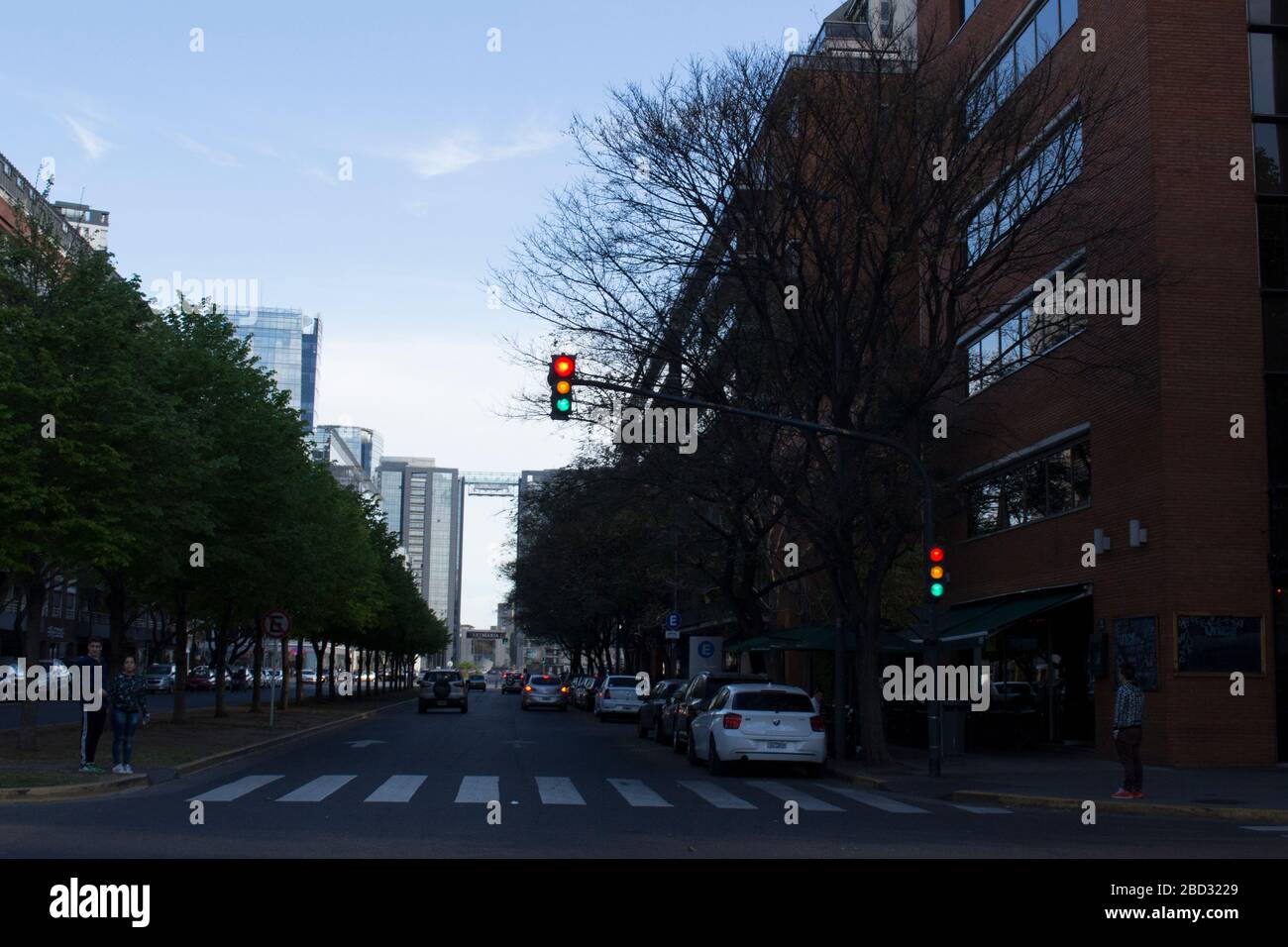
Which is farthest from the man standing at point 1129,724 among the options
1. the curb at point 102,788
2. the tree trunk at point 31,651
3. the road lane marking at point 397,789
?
the tree trunk at point 31,651

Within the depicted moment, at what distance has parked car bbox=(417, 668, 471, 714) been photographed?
52.3m

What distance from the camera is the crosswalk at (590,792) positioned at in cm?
1691

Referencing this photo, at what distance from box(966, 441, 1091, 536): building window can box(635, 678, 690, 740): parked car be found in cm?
903

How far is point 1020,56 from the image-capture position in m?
31.7

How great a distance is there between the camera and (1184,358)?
24484mm

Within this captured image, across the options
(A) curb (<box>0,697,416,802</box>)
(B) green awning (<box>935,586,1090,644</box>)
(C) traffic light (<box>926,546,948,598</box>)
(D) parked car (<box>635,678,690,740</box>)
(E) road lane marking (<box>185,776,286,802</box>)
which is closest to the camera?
(A) curb (<box>0,697,416,802</box>)

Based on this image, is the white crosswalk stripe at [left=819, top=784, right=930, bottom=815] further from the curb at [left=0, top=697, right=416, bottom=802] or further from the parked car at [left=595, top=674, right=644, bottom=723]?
the parked car at [left=595, top=674, right=644, bottom=723]

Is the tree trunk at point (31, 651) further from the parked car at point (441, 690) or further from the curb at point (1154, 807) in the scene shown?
the parked car at point (441, 690)

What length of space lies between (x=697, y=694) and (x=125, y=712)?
13.1 m

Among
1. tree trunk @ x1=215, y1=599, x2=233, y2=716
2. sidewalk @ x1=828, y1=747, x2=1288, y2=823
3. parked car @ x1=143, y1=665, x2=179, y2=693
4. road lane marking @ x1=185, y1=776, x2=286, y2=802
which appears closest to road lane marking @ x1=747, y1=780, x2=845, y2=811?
sidewalk @ x1=828, y1=747, x2=1288, y2=823
